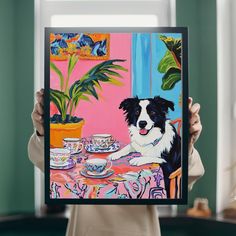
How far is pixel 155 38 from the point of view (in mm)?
1033

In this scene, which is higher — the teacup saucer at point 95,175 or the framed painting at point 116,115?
the framed painting at point 116,115

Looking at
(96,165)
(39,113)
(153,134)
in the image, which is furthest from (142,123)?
(39,113)

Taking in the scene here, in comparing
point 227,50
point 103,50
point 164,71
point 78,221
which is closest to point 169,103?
point 164,71

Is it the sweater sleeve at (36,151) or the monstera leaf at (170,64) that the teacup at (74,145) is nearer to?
the sweater sleeve at (36,151)

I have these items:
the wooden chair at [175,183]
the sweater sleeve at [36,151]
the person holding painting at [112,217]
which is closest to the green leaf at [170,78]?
the person holding painting at [112,217]

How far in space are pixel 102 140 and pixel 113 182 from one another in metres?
0.11

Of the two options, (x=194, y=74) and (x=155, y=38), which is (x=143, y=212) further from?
(x=194, y=74)

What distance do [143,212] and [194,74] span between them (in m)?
1.19

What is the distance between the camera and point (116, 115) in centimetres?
104

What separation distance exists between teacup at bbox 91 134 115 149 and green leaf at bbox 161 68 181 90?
7.3 inches

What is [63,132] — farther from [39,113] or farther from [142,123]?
[142,123]

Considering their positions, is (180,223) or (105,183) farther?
(180,223)

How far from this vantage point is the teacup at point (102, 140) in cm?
104

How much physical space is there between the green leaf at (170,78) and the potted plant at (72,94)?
0.11 metres
